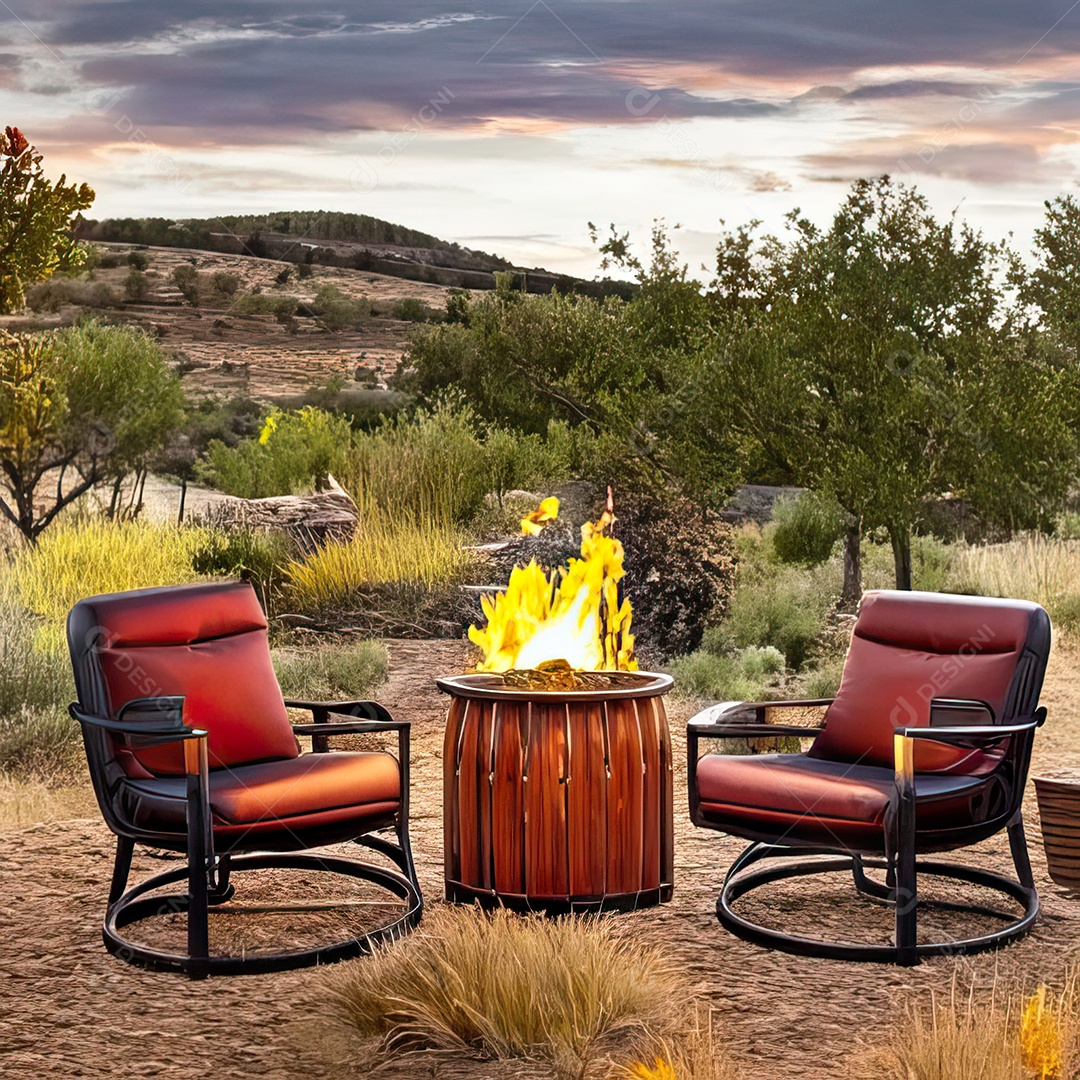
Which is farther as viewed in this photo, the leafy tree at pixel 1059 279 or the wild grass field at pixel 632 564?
the leafy tree at pixel 1059 279

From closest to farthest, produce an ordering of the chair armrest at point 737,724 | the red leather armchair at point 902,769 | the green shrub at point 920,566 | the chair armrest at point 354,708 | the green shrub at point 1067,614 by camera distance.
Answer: the red leather armchair at point 902,769
the chair armrest at point 737,724
the chair armrest at point 354,708
the green shrub at point 1067,614
the green shrub at point 920,566

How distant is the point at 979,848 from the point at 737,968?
73.5 inches

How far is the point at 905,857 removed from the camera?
12.3ft

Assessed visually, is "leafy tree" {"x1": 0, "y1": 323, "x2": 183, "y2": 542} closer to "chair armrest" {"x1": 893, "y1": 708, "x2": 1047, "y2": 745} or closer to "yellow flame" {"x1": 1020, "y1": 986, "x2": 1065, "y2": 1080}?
"chair armrest" {"x1": 893, "y1": 708, "x2": 1047, "y2": 745}

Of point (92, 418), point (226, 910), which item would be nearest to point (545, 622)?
point (226, 910)

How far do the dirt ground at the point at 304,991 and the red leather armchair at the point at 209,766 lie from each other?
174 mm

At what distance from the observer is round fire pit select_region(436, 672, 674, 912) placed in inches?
156

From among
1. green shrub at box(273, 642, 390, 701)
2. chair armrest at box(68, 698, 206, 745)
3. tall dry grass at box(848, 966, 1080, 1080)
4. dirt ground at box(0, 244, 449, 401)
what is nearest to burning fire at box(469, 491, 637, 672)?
chair armrest at box(68, 698, 206, 745)

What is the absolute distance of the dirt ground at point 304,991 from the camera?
10.1 ft

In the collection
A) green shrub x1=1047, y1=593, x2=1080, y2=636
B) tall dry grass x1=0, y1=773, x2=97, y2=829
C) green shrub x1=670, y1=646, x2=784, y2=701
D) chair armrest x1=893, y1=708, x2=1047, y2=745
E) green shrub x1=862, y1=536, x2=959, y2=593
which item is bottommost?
tall dry grass x1=0, y1=773, x2=97, y2=829

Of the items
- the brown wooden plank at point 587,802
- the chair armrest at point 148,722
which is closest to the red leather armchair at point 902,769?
the brown wooden plank at point 587,802

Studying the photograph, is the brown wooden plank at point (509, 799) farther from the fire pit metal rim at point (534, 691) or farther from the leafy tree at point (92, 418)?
the leafy tree at point (92, 418)

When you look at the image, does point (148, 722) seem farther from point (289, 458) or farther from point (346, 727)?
point (289, 458)

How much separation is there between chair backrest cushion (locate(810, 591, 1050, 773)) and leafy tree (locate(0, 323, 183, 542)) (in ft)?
26.6
